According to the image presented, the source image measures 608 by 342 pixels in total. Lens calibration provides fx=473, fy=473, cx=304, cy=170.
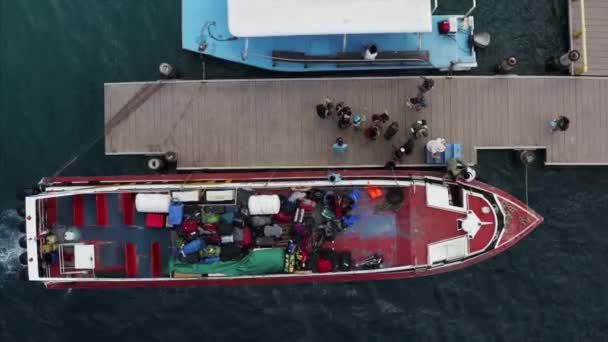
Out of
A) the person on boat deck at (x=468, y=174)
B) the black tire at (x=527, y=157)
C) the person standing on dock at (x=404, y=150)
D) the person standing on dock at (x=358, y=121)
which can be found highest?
the person standing on dock at (x=358, y=121)

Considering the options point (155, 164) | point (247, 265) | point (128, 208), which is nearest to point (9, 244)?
point (128, 208)

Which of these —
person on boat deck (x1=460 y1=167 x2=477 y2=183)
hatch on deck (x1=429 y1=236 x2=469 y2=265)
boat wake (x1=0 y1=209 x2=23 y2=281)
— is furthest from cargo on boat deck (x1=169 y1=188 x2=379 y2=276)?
boat wake (x1=0 y1=209 x2=23 y2=281)

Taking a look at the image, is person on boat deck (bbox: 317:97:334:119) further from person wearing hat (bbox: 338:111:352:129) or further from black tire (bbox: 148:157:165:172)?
black tire (bbox: 148:157:165:172)

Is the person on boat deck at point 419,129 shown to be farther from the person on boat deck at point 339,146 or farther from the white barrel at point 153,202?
the white barrel at point 153,202

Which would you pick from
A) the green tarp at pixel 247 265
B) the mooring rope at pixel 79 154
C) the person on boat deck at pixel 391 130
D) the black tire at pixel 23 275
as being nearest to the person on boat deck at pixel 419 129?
the person on boat deck at pixel 391 130

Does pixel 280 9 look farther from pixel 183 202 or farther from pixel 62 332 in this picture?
pixel 62 332
